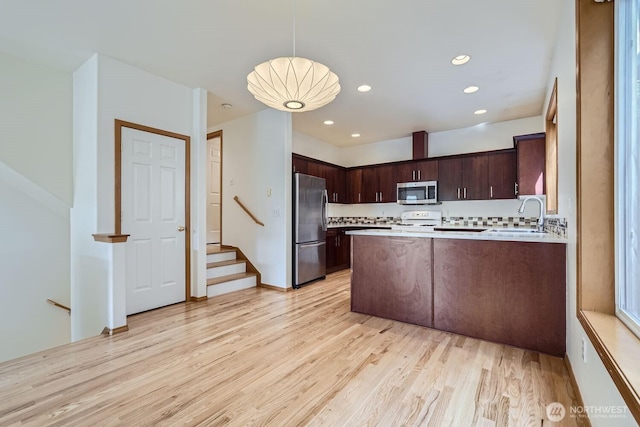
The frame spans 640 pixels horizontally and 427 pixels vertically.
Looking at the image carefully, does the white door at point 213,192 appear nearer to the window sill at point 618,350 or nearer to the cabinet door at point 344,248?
the cabinet door at point 344,248

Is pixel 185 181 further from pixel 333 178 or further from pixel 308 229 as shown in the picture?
pixel 333 178

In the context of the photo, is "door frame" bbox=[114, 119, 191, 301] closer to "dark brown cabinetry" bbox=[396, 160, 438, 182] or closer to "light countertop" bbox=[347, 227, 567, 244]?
"light countertop" bbox=[347, 227, 567, 244]

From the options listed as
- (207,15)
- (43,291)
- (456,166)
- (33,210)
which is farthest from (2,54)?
(456,166)

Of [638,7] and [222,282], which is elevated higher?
[638,7]

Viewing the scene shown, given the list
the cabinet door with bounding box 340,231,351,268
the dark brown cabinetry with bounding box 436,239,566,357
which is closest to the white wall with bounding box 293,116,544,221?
the cabinet door with bounding box 340,231,351,268

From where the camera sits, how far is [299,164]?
16.2 feet

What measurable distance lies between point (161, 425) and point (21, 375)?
132cm

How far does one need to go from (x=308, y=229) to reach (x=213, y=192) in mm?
2545

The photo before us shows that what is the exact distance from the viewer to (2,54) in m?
3.01

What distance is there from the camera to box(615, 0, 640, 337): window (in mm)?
1252

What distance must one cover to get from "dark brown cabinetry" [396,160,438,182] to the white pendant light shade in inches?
141

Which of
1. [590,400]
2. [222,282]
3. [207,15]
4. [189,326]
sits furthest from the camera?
[222,282]

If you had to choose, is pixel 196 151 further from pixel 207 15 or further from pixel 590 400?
pixel 590 400

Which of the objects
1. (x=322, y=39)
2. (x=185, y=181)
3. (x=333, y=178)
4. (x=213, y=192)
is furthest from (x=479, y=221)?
(x=213, y=192)
